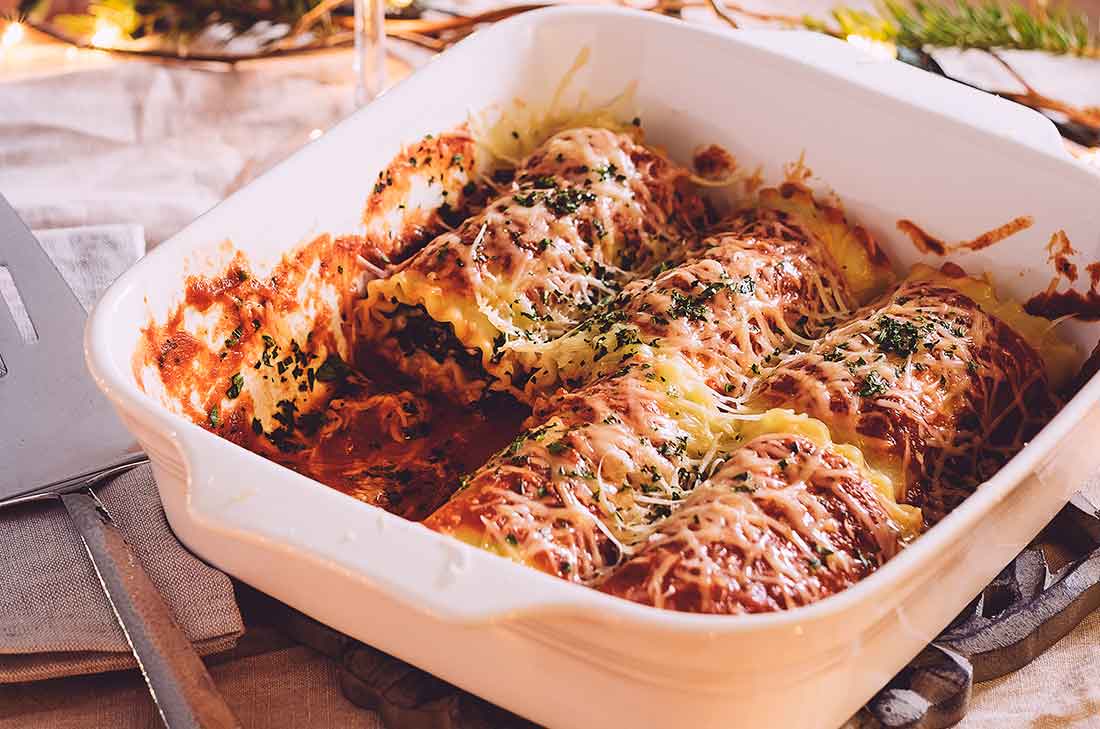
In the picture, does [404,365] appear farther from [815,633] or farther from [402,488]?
[815,633]

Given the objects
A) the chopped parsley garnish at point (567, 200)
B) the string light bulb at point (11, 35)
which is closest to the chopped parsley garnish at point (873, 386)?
the chopped parsley garnish at point (567, 200)

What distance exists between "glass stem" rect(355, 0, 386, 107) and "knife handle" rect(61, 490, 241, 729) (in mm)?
1289

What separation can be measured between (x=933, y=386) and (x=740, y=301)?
35cm

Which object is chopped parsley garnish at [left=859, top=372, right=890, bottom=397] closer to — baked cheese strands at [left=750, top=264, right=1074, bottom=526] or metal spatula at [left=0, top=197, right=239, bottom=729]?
baked cheese strands at [left=750, top=264, right=1074, bottom=526]

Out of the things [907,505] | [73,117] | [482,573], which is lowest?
[73,117]

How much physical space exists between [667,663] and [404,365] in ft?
3.51

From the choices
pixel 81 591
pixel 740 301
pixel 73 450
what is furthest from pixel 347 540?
pixel 740 301

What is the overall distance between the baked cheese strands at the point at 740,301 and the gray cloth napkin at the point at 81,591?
2.12 ft

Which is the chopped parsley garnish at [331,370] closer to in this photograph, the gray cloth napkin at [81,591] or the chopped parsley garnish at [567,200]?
the gray cloth napkin at [81,591]

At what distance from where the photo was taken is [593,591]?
1.38 m

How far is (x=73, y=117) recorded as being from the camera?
3.06 metres

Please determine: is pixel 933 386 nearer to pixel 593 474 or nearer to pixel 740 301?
pixel 740 301

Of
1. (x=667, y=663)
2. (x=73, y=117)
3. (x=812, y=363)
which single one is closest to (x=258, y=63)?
(x=73, y=117)

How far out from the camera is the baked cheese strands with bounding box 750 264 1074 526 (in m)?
1.96
